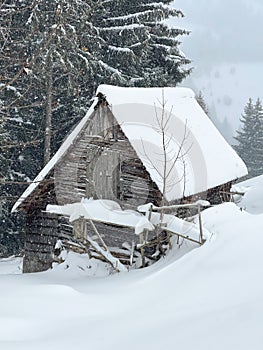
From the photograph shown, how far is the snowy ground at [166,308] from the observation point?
322cm

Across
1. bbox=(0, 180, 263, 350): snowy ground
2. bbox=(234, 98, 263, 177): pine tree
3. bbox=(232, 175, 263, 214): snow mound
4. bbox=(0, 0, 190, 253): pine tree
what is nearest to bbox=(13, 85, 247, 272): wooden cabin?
bbox=(0, 180, 263, 350): snowy ground

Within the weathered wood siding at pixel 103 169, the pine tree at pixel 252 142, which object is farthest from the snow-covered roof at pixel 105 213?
the pine tree at pixel 252 142

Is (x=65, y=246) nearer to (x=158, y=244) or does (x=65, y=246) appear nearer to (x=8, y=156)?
(x=158, y=244)

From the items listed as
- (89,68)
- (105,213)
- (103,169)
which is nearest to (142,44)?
(89,68)

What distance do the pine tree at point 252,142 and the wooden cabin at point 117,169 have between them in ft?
96.2

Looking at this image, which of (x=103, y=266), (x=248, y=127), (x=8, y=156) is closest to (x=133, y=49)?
(x=8, y=156)

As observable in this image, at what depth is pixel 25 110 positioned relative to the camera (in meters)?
16.9

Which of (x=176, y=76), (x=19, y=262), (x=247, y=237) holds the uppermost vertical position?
(x=176, y=76)

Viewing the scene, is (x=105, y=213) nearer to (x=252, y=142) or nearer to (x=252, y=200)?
(x=252, y=200)

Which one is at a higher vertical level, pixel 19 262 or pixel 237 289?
pixel 237 289

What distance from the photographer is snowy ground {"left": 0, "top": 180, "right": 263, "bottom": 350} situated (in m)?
3.22

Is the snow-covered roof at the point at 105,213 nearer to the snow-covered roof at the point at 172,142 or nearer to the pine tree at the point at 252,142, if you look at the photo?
the snow-covered roof at the point at 172,142

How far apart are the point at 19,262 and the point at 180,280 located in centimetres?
1169

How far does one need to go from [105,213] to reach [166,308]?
5742 mm
